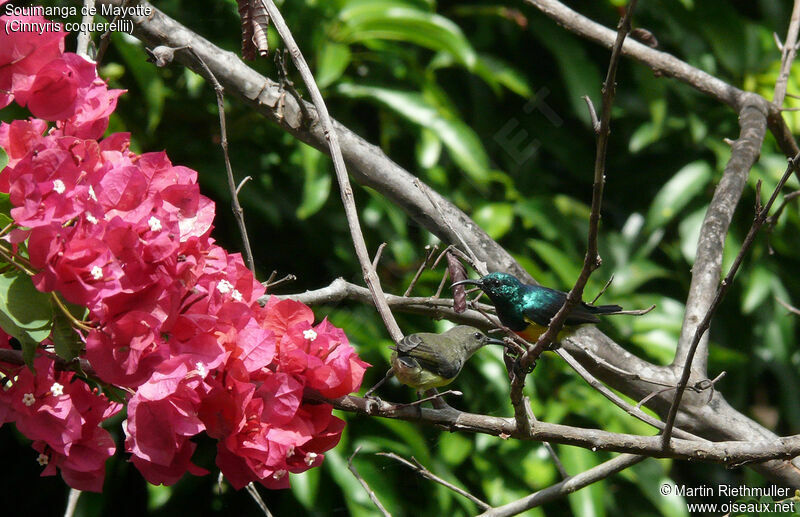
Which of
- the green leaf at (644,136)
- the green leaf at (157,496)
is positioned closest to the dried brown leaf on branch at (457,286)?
the green leaf at (157,496)

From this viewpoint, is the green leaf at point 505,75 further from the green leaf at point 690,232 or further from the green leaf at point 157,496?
the green leaf at point 157,496

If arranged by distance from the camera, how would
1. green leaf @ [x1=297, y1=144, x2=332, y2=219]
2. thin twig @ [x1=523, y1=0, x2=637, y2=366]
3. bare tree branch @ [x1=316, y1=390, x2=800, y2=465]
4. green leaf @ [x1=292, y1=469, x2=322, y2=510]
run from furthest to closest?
green leaf @ [x1=297, y1=144, x2=332, y2=219] < green leaf @ [x1=292, y1=469, x2=322, y2=510] < bare tree branch @ [x1=316, y1=390, x2=800, y2=465] < thin twig @ [x1=523, y1=0, x2=637, y2=366]

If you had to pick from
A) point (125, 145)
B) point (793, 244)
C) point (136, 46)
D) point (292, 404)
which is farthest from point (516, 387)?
point (793, 244)

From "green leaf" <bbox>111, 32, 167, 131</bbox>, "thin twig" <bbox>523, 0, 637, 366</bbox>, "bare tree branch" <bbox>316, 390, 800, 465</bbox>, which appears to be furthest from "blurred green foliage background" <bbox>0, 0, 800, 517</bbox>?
"thin twig" <bbox>523, 0, 637, 366</bbox>

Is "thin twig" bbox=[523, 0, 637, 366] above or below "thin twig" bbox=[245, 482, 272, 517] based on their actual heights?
above

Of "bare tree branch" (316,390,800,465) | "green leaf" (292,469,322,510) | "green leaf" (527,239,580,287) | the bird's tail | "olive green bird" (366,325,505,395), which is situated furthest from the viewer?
"green leaf" (527,239,580,287)

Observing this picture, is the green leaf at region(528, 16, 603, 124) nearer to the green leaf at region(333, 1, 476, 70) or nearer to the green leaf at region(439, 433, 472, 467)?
the green leaf at region(333, 1, 476, 70)

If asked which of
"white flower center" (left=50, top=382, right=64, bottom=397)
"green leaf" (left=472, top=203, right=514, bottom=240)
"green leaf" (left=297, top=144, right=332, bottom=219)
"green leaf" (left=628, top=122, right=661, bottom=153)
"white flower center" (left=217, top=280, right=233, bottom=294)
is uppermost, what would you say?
"white flower center" (left=217, top=280, right=233, bottom=294)

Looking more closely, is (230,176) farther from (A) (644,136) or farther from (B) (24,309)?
(A) (644,136)
